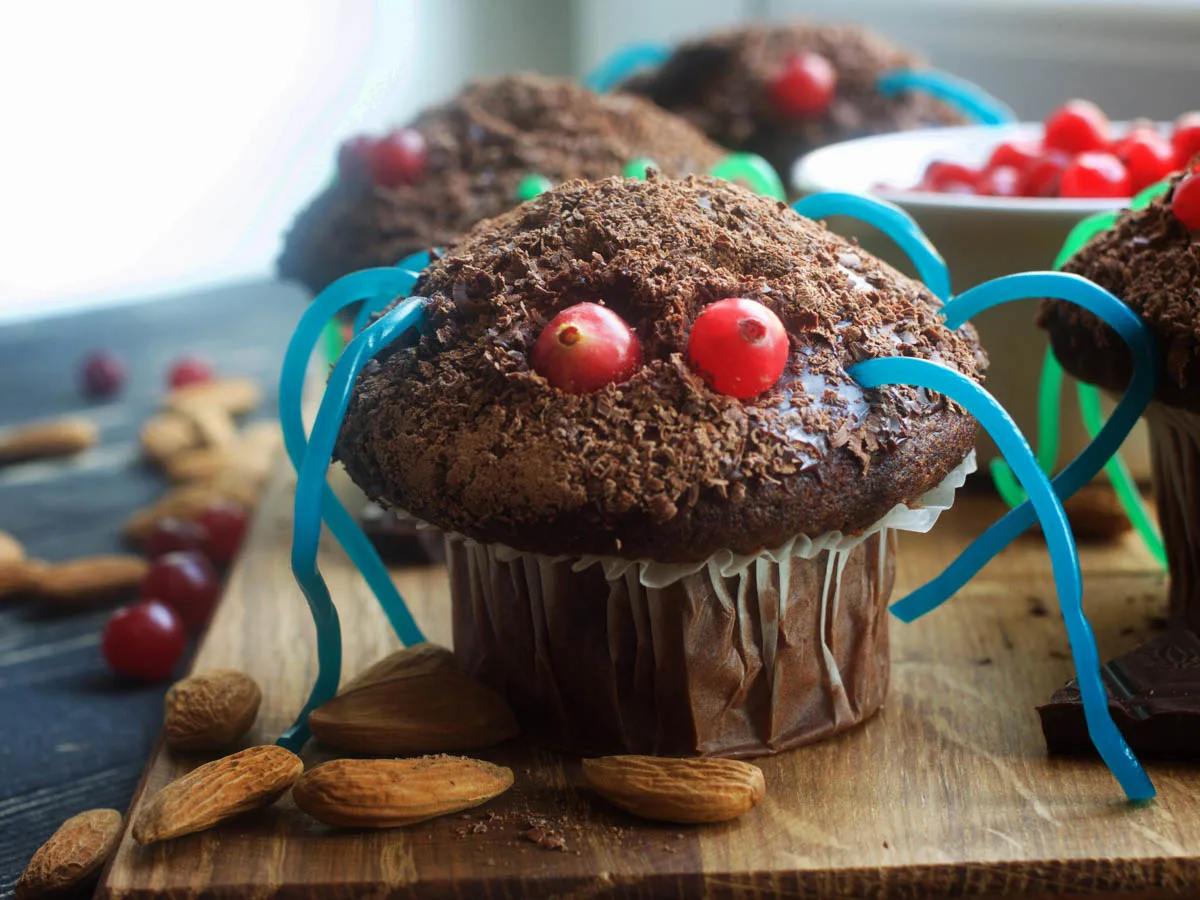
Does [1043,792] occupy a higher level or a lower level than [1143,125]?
lower

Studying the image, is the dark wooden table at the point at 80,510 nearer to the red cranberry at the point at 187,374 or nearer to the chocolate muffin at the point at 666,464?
the red cranberry at the point at 187,374

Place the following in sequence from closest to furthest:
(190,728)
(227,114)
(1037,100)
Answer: (190,728), (1037,100), (227,114)

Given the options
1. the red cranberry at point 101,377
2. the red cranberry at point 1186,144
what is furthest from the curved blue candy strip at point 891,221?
the red cranberry at point 101,377

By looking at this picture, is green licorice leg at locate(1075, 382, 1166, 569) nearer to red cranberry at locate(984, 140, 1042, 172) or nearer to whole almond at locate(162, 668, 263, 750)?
red cranberry at locate(984, 140, 1042, 172)

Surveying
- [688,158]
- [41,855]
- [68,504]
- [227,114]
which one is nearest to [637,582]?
[41,855]

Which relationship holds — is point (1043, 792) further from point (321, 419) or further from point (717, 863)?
point (321, 419)

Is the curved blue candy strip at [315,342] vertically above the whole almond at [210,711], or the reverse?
the curved blue candy strip at [315,342]

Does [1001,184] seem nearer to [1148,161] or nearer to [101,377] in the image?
[1148,161]
